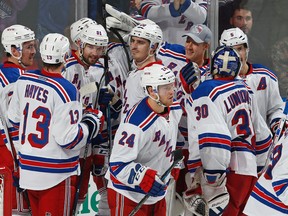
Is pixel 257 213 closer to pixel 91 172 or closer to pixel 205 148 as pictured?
pixel 205 148

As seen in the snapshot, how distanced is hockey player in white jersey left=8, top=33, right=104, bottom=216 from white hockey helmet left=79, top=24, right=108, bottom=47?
1.30 feet

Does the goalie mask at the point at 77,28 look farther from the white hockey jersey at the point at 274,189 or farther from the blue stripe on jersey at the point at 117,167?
the white hockey jersey at the point at 274,189

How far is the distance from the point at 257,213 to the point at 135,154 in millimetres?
908

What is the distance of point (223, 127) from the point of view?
4.48m

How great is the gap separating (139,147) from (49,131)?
475 millimetres

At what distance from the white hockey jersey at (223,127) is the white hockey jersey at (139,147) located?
0.25 metres

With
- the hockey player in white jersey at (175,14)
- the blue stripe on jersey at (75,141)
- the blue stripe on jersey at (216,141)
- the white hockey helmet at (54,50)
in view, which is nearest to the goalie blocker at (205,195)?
the blue stripe on jersey at (216,141)

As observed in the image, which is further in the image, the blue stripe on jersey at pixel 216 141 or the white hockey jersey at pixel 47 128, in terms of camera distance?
the blue stripe on jersey at pixel 216 141

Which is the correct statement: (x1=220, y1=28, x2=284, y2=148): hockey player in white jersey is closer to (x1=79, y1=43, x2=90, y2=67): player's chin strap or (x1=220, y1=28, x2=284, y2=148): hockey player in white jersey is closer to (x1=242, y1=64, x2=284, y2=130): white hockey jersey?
(x1=242, y1=64, x2=284, y2=130): white hockey jersey

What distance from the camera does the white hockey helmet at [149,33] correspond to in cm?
486

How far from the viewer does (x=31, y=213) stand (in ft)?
15.0

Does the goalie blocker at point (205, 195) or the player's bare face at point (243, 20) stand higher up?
the player's bare face at point (243, 20)

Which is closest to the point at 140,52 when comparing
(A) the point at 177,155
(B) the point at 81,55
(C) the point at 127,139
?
(B) the point at 81,55

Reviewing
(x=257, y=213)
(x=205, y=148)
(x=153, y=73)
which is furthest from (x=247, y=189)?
(x=257, y=213)
